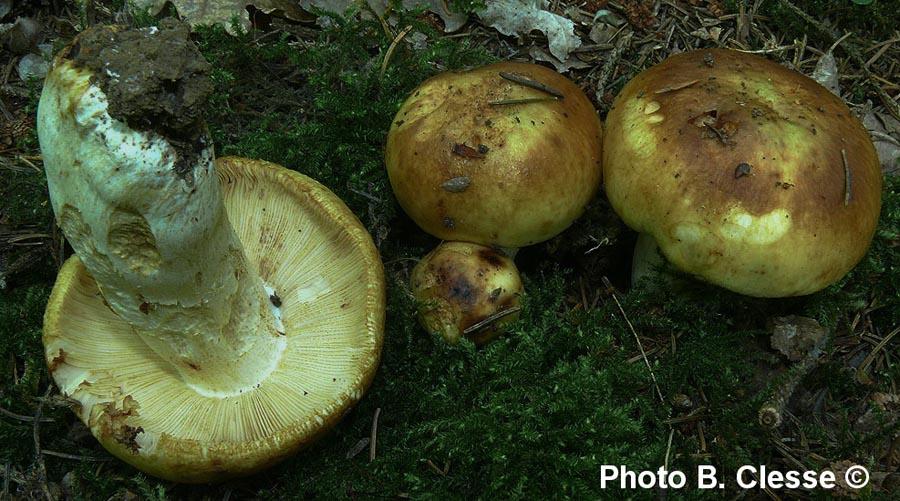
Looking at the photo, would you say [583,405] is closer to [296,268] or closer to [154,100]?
[296,268]

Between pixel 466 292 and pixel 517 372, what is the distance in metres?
0.34

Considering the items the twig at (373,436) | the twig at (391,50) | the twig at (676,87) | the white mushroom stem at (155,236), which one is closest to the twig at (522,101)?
the twig at (676,87)

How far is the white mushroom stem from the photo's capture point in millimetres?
1491

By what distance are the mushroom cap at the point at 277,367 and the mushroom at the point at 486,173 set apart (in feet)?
0.96

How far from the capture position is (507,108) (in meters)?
2.54

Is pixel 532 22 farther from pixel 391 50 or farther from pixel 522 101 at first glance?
pixel 522 101

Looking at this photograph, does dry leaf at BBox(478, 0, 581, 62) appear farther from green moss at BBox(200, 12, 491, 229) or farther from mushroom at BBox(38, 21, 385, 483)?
mushroom at BBox(38, 21, 385, 483)

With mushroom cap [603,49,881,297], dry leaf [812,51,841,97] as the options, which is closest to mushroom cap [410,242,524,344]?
mushroom cap [603,49,881,297]

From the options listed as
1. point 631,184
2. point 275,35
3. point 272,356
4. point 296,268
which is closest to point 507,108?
point 631,184

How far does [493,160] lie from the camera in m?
2.42

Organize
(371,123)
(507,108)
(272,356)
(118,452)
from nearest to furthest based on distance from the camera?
(118,452), (272,356), (507,108), (371,123)

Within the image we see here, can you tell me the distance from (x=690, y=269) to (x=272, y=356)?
148 centimetres

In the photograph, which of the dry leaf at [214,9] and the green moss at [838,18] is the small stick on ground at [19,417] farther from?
the green moss at [838,18]

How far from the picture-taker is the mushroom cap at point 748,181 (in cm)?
223
